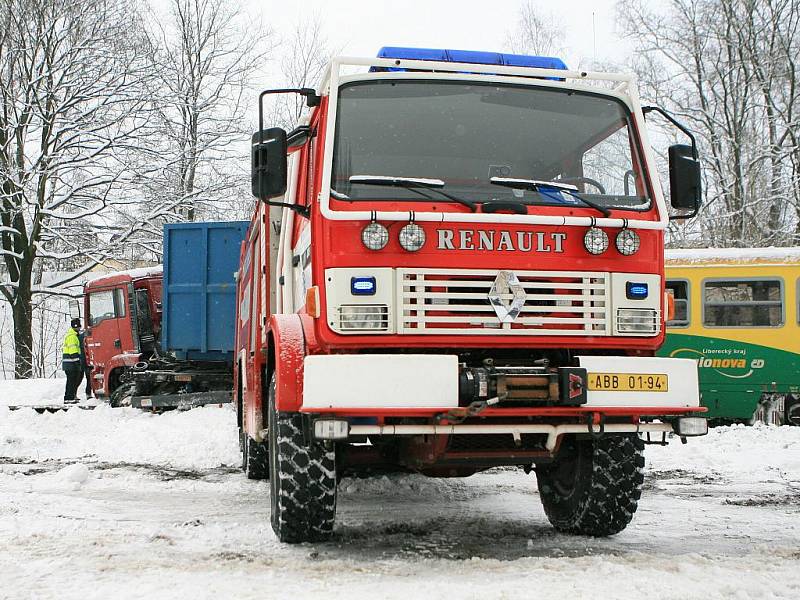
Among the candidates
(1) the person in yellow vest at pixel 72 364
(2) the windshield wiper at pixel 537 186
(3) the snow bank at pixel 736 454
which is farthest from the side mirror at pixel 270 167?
(1) the person in yellow vest at pixel 72 364

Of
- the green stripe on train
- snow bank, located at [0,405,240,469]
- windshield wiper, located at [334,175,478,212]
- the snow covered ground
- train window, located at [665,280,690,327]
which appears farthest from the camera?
train window, located at [665,280,690,327]

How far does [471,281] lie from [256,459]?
4.34 metres

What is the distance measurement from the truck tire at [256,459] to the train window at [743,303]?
837cm

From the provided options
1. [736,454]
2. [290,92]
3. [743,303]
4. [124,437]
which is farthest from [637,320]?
[743,303]

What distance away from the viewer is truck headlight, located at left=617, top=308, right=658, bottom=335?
16.9ft

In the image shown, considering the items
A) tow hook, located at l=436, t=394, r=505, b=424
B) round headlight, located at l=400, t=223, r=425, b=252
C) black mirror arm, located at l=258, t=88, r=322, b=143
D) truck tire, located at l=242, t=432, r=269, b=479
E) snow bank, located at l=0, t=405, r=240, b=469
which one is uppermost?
black mirror arm, located at l=258, t=88, r=322, b=143

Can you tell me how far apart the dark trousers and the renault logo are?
15.7 m

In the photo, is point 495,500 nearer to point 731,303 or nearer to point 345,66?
point 345,66

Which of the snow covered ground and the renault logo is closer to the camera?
the snow covered ground

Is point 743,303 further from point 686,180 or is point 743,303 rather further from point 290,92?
point 290,92

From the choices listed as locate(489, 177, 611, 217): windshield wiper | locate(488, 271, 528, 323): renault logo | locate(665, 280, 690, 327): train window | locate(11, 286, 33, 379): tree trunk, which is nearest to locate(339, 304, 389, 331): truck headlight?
locate(488, 271, 528, 323): renault logo

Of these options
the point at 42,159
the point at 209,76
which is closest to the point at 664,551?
the point at 42,159

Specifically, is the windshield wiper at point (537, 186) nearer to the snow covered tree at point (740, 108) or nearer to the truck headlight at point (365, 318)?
the truck headlight at point (365, 318)

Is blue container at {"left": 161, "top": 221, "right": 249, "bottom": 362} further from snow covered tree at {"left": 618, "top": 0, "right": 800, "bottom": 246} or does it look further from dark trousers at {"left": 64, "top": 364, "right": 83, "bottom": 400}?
snow covered tree at {"left": 618, "top": 0, "right": 800, "bottom": 246}
